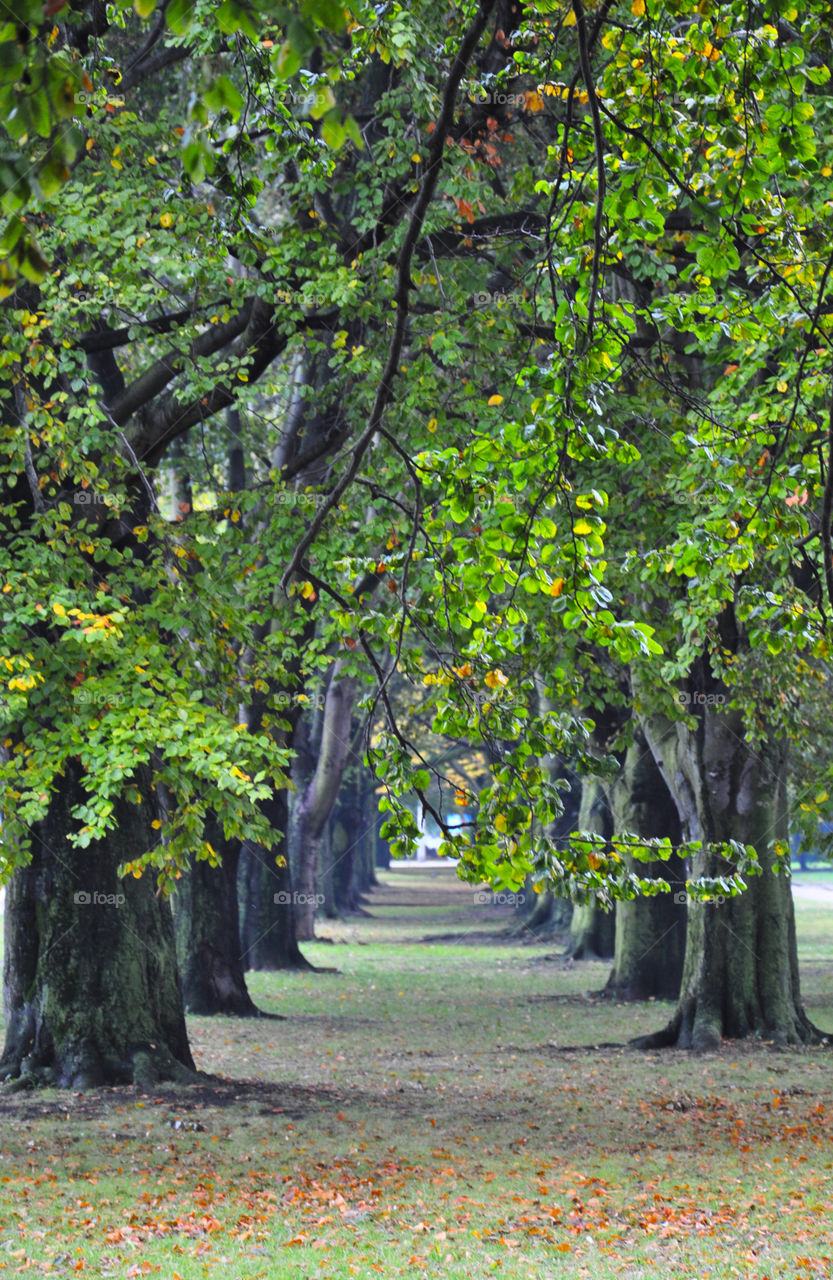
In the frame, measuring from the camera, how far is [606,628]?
4016 millimetres

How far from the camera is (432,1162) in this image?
8.86 metres

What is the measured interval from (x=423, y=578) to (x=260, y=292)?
8.61ft

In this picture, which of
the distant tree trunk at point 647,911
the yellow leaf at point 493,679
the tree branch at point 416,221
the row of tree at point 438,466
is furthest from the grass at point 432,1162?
the tree branch at point 416,221

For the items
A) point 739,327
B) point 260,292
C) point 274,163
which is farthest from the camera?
point 260,292

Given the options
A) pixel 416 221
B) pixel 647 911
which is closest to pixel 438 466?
pixel 416 221

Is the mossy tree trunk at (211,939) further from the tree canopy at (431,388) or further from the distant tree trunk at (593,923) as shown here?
the distant tree trunk at (593,923)

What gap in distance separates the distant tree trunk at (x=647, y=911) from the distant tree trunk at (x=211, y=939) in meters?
5.65

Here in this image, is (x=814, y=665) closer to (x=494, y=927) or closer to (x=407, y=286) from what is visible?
(x=407, y=286)

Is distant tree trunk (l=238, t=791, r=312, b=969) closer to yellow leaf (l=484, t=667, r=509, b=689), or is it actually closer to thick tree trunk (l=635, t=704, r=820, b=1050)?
thick tree trunk (l=635, t=704, r=820, b=1050)

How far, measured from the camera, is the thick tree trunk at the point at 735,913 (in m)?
13.9

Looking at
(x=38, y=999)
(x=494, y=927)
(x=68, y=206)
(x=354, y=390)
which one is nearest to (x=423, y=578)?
(x=354, y=390)

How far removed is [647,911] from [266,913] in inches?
292

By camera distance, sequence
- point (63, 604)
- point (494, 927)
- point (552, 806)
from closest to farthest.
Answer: point (552, 806)
point (63, 604)
point (494, 927)

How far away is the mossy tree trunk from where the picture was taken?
17.0 m
